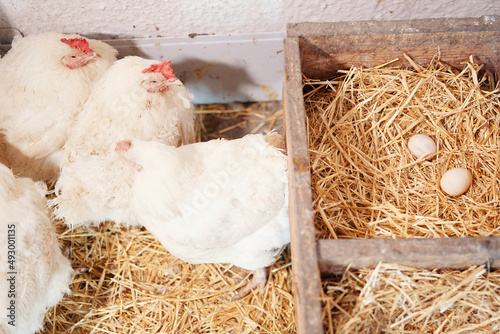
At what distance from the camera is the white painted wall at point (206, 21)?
7.47ft

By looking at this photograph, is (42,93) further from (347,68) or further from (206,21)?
(347,68)

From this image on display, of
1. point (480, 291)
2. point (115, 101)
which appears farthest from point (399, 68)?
point (115, 101)

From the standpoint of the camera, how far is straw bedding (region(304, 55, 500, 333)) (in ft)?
4.88

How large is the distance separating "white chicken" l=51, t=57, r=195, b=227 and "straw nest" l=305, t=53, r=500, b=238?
74 centimetres

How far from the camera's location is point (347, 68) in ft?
6.84

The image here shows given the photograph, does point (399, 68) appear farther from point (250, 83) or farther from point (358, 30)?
point (250, 83)

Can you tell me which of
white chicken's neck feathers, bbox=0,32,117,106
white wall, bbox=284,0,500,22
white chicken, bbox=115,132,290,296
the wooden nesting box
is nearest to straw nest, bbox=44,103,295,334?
white chicken, bbox=115,132,290,296

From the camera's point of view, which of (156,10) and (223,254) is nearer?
(223,254)

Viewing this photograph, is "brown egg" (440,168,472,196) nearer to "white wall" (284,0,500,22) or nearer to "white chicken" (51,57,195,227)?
"white wall" (284,0,500,22)

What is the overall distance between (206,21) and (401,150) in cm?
133

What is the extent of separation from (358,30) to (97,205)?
4.93 feet

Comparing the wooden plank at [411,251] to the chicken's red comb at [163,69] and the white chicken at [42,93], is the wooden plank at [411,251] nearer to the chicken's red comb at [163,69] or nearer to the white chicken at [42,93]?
the chicken's red comb at [163,69]

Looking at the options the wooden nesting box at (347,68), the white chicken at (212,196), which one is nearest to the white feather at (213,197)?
the white chicken at (212,196)

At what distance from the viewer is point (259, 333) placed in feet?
6.72
